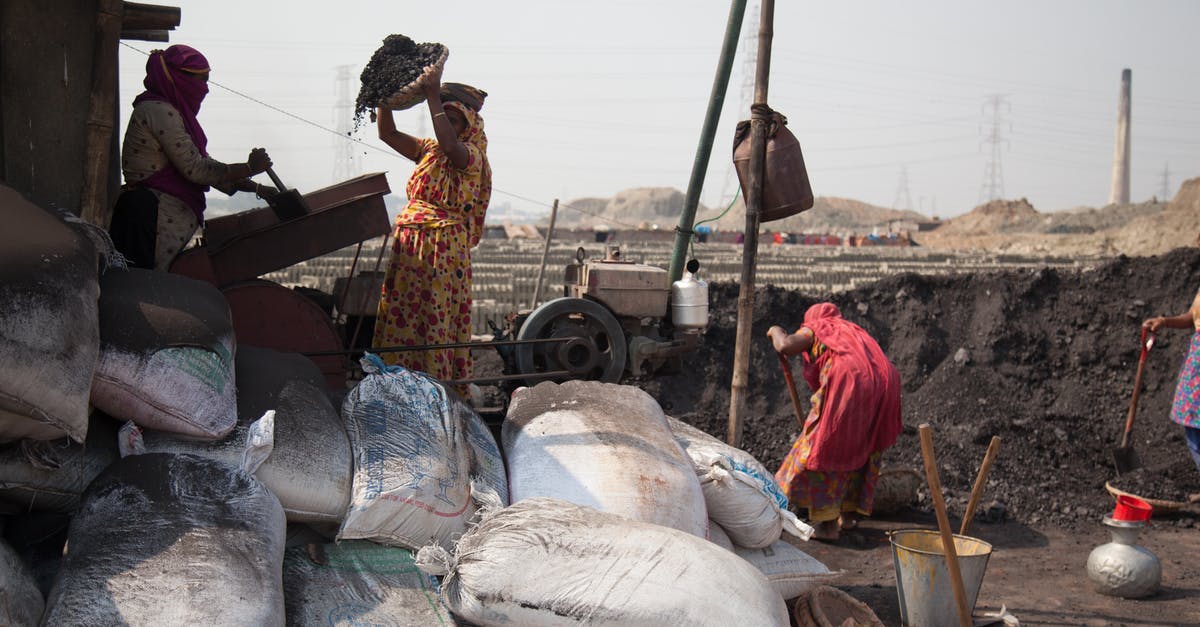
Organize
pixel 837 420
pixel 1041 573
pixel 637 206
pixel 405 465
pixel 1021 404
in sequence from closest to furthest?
pixel 405 465 → pixel 1041 573 → pixel 837 420 → pixel 1021 404 → pixel 637 206

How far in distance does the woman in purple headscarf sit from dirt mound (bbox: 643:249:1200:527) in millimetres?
4425

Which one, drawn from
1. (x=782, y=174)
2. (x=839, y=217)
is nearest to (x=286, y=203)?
(x=782, y=174)

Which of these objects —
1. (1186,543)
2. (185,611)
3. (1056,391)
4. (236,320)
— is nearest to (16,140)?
(236,320)

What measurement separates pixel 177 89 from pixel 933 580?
3.51 metres

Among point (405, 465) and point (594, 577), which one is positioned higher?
point (405, 465)

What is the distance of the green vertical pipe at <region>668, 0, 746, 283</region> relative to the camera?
520 cm

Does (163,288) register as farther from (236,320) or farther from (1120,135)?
(1120,135)

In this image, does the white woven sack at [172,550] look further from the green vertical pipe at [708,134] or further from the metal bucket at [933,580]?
the green vertical pipe at [708,134]

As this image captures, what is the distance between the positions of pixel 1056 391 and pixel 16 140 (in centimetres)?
774

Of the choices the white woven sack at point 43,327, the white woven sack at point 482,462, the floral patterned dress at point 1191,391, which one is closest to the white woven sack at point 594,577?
the white woven sack at point 482,462

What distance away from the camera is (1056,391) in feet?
27.3

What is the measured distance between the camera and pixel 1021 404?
26.8ft

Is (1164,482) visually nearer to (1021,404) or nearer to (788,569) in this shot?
(1021,404)

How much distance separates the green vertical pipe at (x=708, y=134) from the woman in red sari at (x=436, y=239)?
4.15 ft
